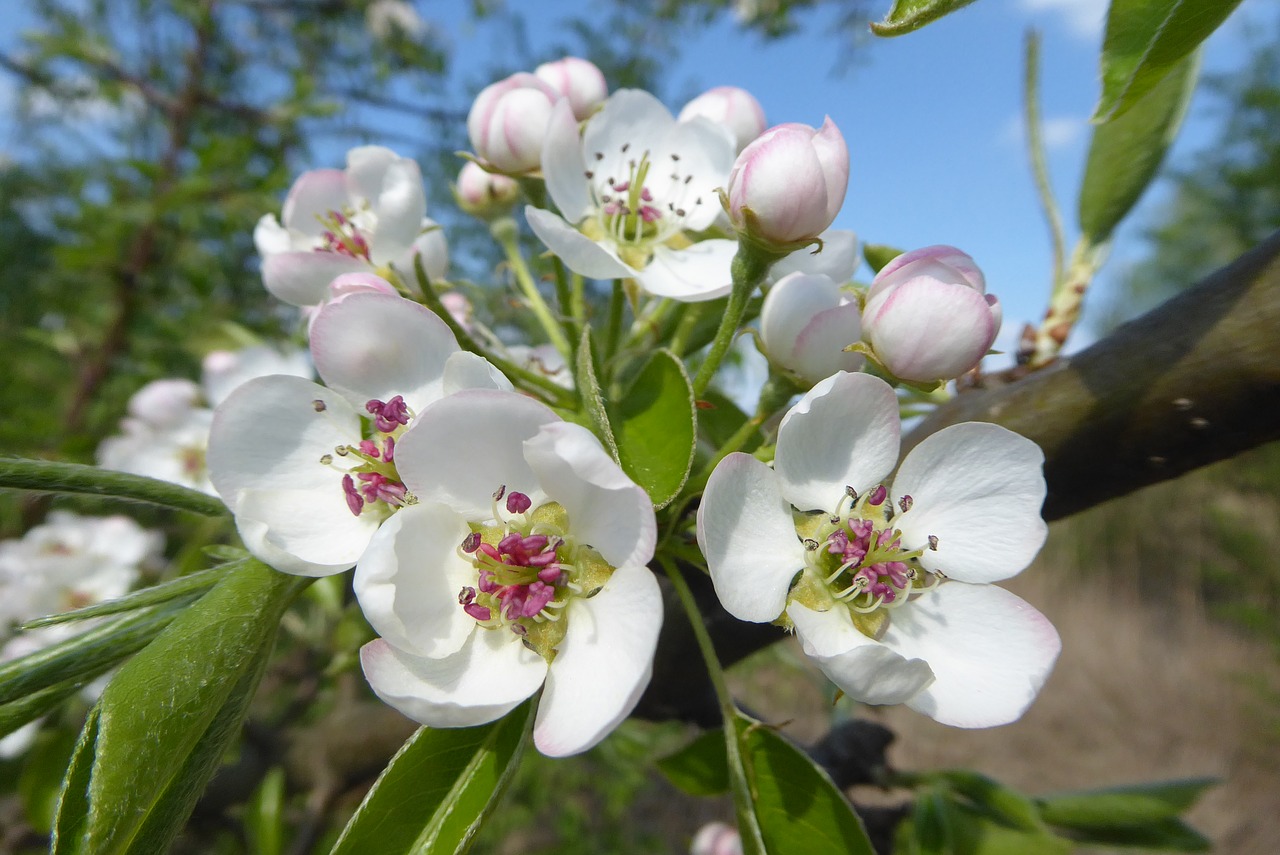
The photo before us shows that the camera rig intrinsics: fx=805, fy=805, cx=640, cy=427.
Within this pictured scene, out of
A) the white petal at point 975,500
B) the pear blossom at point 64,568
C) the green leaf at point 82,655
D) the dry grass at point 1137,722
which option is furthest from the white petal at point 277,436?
the dry grass at point 1137,722

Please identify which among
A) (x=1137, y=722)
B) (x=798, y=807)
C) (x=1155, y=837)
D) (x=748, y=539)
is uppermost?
(x=748, y=539)

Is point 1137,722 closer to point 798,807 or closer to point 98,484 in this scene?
point 798,807

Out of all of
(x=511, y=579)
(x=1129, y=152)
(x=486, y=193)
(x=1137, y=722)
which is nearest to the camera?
(x=511, y=579)

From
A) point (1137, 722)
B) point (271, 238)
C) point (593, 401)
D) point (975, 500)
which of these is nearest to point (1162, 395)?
point (975, 500)

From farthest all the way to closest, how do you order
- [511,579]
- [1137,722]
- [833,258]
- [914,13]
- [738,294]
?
[1137,722] → [833,258] → [738,294] → [511,579] → [914,13]

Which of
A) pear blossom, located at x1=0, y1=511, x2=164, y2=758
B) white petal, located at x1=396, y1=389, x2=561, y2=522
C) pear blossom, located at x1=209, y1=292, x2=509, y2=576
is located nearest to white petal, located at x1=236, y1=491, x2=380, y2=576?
pear blossom, located at x1=209, y1=292, x2=509, y2=576

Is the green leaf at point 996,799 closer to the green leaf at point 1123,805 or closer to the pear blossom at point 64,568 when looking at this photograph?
the green leaf at point 1123,805

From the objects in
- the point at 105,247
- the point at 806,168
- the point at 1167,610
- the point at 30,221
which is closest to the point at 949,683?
the point at 806,168
